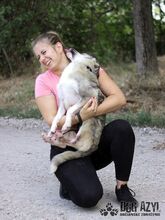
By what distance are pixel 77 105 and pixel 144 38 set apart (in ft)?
19.9

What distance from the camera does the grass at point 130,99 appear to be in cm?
799

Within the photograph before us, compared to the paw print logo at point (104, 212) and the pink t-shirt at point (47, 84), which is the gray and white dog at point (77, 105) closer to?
the pink t-shirt at point (47, 84)

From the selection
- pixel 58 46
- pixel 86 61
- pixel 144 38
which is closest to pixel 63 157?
pixel 86 61

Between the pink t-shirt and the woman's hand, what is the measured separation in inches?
12.7

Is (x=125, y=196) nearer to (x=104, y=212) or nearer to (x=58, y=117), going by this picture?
(x=104, y=212)

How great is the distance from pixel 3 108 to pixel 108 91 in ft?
16.5

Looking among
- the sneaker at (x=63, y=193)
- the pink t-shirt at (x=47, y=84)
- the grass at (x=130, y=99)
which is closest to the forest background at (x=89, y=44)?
the grass at (x=130, y=99)

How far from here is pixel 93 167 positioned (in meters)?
4.44

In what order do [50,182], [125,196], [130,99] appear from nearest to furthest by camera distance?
[125,196] < [50,182] < [130,99]

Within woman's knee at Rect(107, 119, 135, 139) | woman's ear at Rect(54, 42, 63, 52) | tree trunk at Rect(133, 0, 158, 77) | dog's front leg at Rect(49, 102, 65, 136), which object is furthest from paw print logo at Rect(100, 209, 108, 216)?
tree trunk at Rect(133, 0, 158, 77)

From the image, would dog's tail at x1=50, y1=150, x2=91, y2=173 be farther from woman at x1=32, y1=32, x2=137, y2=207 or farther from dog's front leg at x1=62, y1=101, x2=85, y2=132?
dog's front leg at x1=62, y1=101, x2=85, y2=132

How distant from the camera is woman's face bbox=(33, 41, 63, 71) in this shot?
441 cm

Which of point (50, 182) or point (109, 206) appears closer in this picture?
point (109, 206)

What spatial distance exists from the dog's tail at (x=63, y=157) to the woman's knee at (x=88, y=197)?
0.28m
